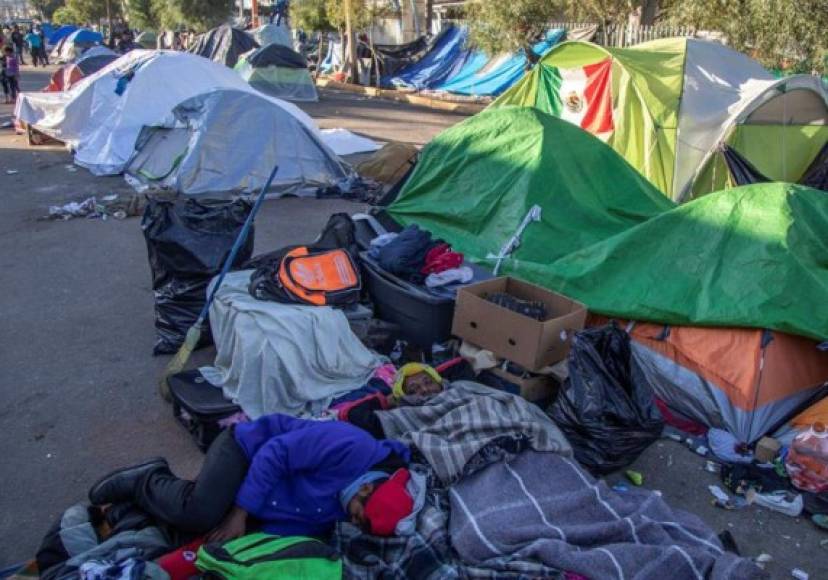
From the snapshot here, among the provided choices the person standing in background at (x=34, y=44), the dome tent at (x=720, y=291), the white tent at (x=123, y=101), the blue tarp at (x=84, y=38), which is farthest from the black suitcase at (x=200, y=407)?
the blue tarp at (x=84, y=38)

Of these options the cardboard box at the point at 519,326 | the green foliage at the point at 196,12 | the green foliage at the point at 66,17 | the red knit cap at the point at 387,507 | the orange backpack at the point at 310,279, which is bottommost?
the red knit cap at the point at 387,507

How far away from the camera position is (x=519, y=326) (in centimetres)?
394

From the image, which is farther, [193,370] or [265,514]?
[193,370]

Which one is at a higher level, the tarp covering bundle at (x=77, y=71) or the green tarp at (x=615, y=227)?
the tarp covering bundle at (x=77, y=71)

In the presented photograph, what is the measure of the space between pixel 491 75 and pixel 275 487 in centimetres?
1788

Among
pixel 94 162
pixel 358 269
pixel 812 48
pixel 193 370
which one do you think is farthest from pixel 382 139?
pixel 193 370

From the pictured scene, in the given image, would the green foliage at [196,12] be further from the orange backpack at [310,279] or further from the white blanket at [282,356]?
the white blanket at [282,356]

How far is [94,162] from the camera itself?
33.0 ft

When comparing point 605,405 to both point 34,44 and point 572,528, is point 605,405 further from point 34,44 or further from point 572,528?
point 34,44

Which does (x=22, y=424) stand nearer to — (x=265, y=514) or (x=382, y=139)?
(x=265, y=514)

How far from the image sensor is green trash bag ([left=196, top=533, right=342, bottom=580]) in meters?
2.31

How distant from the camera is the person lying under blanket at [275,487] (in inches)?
102

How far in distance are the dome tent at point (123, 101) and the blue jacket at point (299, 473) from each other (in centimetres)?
802

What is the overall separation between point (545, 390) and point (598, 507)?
48.1 inches
